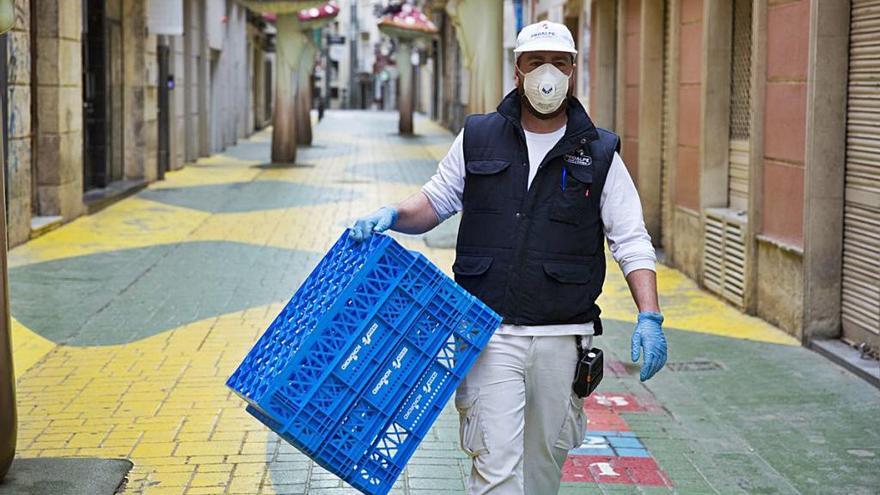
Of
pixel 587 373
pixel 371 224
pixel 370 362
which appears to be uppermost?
pixel 371 224

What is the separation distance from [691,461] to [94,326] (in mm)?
4954

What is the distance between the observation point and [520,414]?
4379 mm

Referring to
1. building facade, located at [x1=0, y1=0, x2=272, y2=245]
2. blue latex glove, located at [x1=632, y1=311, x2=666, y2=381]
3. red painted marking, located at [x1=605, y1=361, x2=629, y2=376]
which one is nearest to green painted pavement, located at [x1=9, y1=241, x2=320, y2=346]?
building facade, located at [x1=0, y1=0, x2=272, y2=245]

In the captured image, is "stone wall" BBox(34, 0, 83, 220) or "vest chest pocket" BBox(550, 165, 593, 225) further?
"stone wall" BBox(34, 0, 83, 220)

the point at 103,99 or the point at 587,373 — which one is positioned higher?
the point at 103,99

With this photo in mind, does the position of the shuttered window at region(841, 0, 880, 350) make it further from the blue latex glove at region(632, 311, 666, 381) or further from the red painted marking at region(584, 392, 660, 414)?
the blue latex glove at region(632, 311, 666, 381)

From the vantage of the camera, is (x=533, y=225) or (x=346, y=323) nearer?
(x=346, y=323)

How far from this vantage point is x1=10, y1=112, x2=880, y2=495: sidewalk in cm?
619

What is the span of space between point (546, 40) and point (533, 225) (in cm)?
61

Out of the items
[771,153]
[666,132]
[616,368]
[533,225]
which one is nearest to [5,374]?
[533,225]

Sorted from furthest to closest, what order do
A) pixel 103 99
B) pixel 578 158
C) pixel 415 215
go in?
pixel 103 99
pixel 415 215
pixel 578 158

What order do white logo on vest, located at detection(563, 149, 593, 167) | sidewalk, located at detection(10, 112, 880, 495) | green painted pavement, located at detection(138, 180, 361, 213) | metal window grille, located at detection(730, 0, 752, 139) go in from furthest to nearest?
1. green painted pavement, located at detection(138, 180, 361, 213)
2. metal window grille, located at detection(730, 0, 752, 139)
3. sidewalk, located at detection(10, 112, 880, 495)
4. white logo on vest, located at detection(563, 149, 593, 167)

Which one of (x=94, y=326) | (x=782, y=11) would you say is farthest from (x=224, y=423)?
(x=782, y=11)

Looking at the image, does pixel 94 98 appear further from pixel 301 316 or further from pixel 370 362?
pixel 370 362
